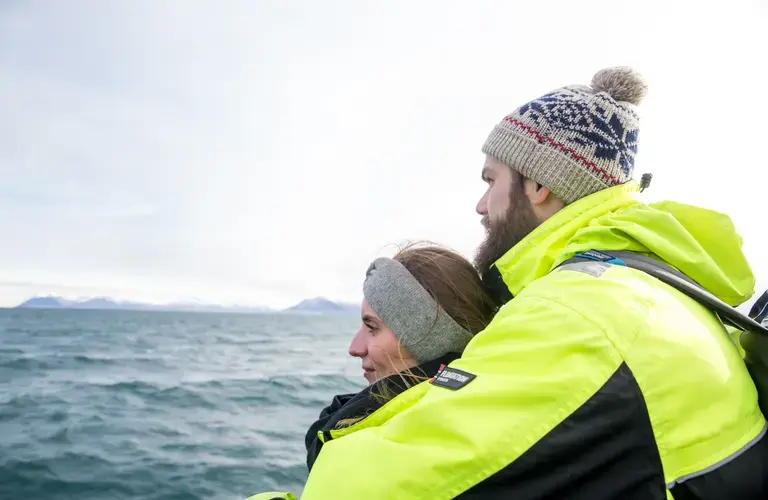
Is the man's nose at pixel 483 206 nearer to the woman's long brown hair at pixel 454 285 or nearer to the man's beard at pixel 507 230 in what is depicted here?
the man's beard at pixel 507 230

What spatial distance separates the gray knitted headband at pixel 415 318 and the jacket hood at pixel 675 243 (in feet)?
1.85

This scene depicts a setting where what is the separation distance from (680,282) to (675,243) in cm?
28

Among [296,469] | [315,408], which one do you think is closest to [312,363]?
[315,408]

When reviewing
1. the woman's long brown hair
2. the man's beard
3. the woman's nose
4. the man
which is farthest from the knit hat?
the woman's nose

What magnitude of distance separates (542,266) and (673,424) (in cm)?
94

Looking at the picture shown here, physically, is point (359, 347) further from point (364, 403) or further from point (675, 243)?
point (675, 243)

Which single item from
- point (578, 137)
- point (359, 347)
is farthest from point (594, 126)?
point (359, 347)

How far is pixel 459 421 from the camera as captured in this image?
1242 mm

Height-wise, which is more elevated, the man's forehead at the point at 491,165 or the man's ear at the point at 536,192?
the man's forehead at the point at 491,165

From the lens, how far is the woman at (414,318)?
2.57 metres

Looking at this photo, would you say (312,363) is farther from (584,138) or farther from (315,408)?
(584,138)

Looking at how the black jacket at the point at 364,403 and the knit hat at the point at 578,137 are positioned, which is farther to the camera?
the knit hat at the point at 578,137

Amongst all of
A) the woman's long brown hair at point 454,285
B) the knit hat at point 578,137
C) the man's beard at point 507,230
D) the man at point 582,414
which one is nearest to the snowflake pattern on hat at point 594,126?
the knit hat at point 578,137

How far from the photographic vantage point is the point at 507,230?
99.3 inches
